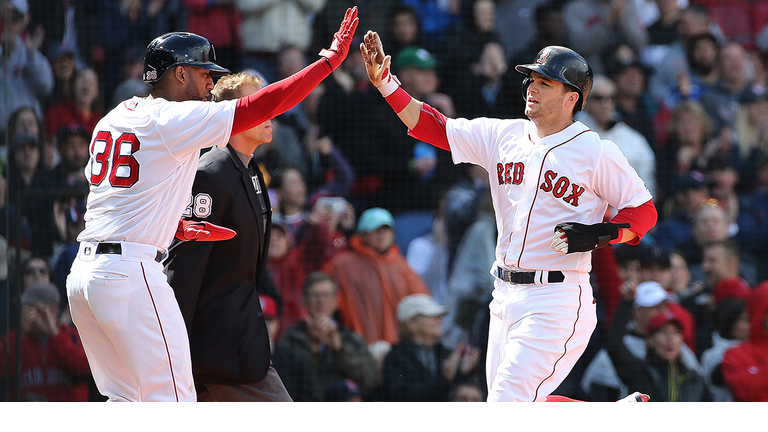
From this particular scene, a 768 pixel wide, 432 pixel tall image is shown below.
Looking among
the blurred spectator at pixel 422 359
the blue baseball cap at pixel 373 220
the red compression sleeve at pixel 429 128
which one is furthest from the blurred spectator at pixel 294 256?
the red compression sleeve at pixel 429 128

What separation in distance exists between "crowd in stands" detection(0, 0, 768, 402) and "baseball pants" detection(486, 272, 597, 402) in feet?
7.69

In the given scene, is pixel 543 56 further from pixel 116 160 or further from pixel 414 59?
pixel 414 59

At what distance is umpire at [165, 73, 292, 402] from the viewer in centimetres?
378

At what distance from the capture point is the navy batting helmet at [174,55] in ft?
11.3

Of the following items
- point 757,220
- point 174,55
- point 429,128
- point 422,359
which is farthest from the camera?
point 757,220

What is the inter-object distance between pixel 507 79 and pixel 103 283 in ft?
14.9

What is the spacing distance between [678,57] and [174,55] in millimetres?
5083

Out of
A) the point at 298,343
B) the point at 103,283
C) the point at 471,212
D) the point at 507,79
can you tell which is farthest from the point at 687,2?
the point at 103,283

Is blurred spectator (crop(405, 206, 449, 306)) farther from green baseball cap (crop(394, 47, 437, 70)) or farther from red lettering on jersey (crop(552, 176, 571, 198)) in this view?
red lettering on jersey (crop(552, 176, 571, 198))

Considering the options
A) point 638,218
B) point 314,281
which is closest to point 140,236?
point 638,218

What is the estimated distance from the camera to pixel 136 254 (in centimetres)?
321
